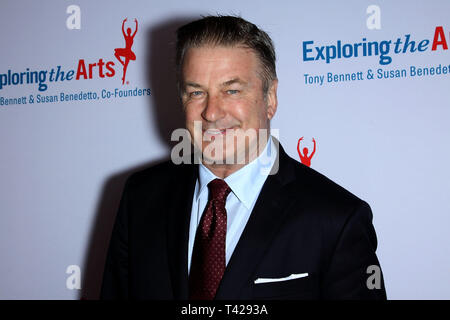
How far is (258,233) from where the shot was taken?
1234 mm

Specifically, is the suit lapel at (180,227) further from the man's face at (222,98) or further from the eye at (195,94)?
the eye at (195,94)

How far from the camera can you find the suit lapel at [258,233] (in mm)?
1188

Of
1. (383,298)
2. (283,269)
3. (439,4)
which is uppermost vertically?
(439,4)

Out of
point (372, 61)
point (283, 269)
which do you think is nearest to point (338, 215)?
point (283, 269)

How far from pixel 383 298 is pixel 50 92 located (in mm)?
1966

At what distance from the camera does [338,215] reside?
1246mm

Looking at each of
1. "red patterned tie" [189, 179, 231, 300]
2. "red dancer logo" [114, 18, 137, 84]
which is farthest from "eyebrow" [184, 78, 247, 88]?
"red dancer logo" [114, 18, 137, 84]

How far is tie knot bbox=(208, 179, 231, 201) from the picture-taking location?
134cm

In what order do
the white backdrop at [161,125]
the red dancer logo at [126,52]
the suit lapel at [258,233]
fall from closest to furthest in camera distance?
1. the suit lapel at [258,233]
2. the white backdrop at [161,125]
3. the red dancer logo at [126,52]

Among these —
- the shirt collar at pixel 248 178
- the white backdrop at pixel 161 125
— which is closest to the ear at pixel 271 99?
the shirt collar at pixel 248 178

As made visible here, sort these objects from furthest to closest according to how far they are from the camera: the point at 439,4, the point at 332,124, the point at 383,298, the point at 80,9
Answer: the point at 80,9, the point at 332,124, the point at 439,4, the point at 383,298

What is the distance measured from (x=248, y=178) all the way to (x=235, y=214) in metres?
0.13

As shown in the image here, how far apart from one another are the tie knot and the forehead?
1.10 ft
